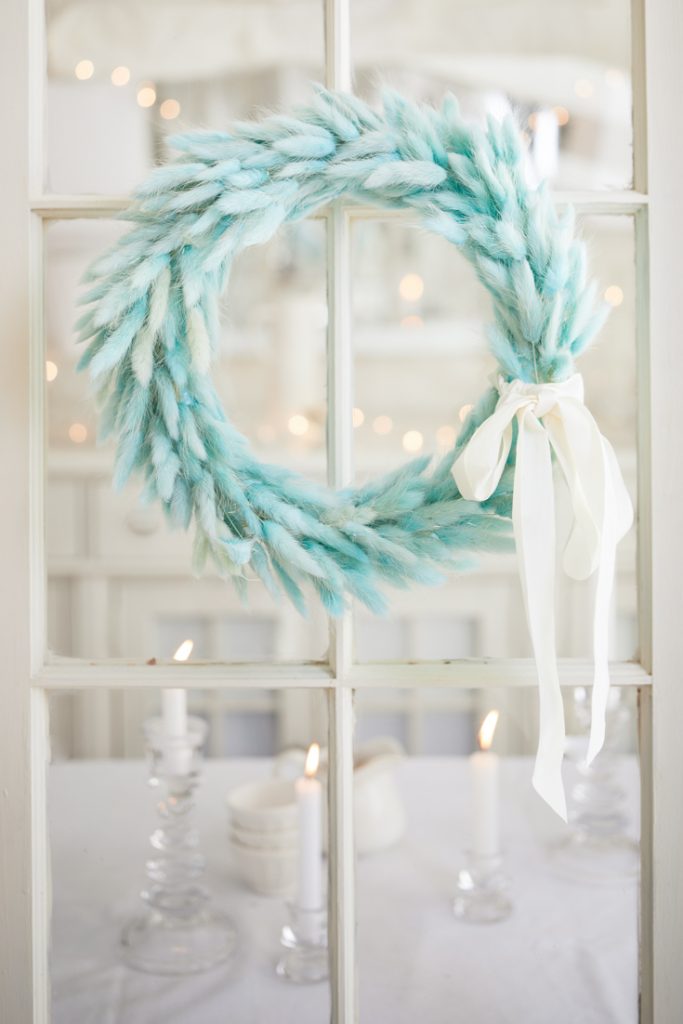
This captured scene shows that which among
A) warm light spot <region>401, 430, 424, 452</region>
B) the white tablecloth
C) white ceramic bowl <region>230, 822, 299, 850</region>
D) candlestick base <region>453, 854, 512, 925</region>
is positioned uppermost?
warm light spot <region>401, 430, 424, 452</region>

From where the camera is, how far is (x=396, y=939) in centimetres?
89

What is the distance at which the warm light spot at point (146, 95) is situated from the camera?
7.02 ft

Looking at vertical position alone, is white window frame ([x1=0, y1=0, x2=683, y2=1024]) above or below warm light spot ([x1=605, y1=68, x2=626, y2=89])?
below

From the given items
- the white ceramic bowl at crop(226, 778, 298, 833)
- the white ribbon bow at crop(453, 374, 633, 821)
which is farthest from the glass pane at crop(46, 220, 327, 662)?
the white ribbon bow at crop(453, 374, 633, 821)

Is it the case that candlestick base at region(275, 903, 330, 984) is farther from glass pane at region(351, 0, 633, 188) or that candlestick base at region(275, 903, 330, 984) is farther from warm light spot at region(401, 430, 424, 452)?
glass pane at region(351, 0, 633, 188)

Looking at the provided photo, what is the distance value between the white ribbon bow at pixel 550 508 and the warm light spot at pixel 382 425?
5.17 feet

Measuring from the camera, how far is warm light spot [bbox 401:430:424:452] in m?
2.22

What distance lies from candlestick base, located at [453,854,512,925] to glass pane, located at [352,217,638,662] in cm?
116

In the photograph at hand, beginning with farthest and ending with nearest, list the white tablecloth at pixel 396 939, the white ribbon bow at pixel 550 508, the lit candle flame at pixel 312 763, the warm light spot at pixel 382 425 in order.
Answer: the warm light spot at pixel 382 425
the lit candle flame at pixel 312 763
the white tablecloth at pixel 396 939
the white ribbon bow at pixel 550 508

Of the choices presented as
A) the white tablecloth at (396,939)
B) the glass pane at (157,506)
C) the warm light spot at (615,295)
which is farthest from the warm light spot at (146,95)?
the white tablecloth at (396,939)

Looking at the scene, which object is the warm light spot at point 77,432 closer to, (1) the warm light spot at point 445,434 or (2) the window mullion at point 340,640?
(1) the warm light spot at point 445,434

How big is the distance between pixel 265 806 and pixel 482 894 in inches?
10.3

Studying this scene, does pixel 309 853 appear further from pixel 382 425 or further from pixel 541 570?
pixel 382 425

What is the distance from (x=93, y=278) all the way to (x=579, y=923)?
783mm
